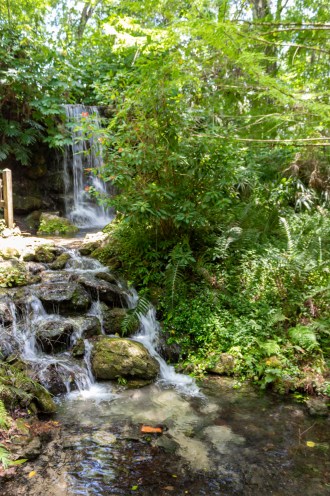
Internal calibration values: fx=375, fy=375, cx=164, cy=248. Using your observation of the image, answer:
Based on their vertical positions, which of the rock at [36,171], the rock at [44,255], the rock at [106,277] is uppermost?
the rock at [36,171]

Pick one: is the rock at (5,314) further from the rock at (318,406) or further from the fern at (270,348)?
the rock at (318,406)

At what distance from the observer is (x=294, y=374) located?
516 centimetres

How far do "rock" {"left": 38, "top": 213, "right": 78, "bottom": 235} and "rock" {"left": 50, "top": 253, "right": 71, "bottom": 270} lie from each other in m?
3.67

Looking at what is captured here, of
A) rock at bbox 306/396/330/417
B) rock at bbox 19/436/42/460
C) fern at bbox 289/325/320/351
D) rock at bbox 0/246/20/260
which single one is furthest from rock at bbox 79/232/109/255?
rock at bbox 306/396/330/417

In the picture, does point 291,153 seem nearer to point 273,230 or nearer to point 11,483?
point 273,230

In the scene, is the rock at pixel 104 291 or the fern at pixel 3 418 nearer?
the fern at pixel 3 418

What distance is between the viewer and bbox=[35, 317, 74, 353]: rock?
17.9 ft

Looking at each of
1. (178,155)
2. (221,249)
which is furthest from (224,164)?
(221,249)

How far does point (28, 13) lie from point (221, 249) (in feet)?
42.7

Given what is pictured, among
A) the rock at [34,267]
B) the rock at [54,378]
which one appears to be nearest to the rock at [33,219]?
the rock at [34,267]

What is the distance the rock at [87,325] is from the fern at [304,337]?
2950 mm

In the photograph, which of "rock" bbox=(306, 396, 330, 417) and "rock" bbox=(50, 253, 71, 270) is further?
"rock" bbox=(50, 253, 71, 270)

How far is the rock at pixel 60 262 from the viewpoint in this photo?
718 centimetres

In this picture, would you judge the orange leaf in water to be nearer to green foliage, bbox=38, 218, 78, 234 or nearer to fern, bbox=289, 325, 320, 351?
fern, bbox=289, 325, 320, 351
